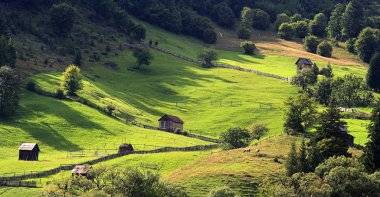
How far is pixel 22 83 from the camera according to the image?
188000 mm

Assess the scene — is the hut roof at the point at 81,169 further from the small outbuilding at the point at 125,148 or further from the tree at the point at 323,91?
the tree at the point at 323,91

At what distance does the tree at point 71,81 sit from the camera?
7382 inches

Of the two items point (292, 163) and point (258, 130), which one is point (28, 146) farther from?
point (292, 163)

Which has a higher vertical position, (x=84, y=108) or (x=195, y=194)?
(x=84, y=108)

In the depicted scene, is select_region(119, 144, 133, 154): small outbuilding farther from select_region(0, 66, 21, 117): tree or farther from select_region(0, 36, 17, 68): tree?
select_region(0, 36, 17, 68): tree

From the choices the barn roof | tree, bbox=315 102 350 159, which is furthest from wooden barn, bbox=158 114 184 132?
tree, bbox=315 102 350 159

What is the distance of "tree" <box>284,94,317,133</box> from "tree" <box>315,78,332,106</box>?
34326 millimetres

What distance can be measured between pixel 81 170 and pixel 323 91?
80.5 meters

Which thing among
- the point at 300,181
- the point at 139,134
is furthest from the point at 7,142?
the point at 300,181

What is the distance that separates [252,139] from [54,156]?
118 ft

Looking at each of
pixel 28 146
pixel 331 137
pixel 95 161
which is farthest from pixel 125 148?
pixel 331 137

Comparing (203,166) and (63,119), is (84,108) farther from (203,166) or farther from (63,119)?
(203,166)

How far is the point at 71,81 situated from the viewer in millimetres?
187500

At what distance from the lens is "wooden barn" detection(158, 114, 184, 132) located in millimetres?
179750
